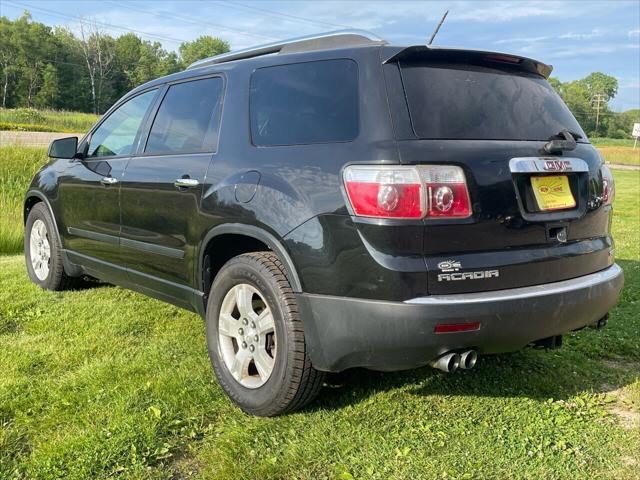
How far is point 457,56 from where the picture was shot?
2.89 meters

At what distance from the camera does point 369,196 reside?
2.56m

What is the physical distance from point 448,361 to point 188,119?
222 cm

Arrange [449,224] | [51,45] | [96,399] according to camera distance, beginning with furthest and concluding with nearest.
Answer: [51,45] < [96,399] < [449,224]

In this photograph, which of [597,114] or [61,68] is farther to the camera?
[597,114]

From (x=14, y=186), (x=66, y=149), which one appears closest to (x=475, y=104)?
(x=66, y=149)

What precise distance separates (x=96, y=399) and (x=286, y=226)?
A: 4.62 ft

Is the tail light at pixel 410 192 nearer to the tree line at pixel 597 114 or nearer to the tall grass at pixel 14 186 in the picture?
the tall grass at pixel 14 186

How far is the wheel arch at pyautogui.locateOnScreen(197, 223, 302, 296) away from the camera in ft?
9.29

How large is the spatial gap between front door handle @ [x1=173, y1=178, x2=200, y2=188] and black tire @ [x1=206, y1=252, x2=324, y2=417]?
538 mm

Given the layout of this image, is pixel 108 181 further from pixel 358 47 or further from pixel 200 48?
pixel 200 48

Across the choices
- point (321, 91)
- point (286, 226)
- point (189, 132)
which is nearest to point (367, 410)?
point (286, 226)

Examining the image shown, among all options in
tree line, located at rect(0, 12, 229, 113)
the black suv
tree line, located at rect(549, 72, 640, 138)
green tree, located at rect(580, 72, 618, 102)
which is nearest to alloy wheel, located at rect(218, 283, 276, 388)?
the black suv

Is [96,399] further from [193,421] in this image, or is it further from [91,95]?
[91,95]

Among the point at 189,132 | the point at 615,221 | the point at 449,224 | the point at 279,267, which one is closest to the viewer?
the point at 449,224
